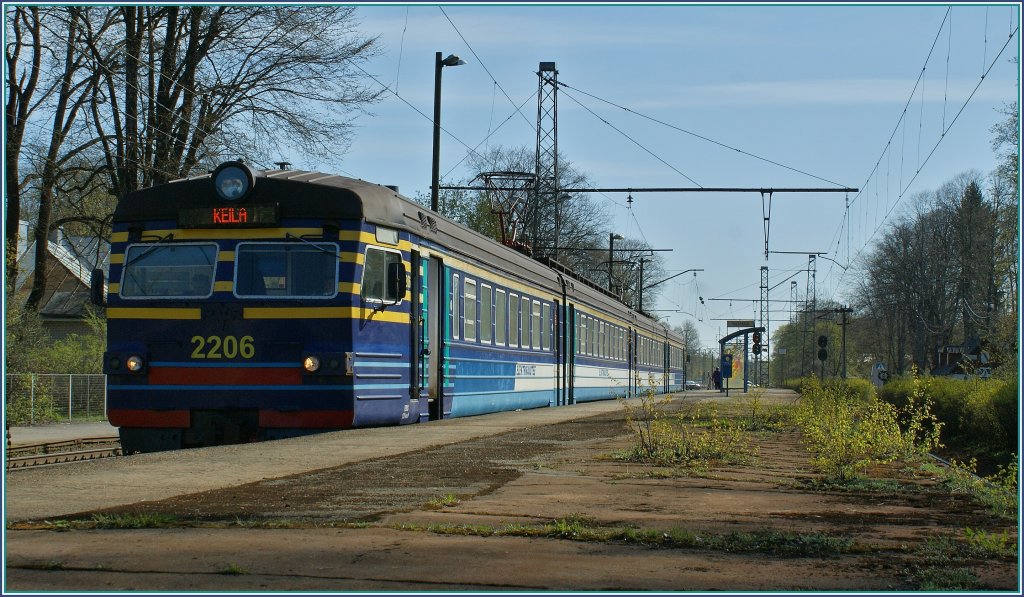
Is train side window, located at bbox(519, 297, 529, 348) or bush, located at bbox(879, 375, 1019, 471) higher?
train side window, located at bbox(519, 297, 529, 348)

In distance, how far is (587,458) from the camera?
11141 mm

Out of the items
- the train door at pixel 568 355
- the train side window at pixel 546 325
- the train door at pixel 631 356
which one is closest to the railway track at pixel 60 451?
the train side window at pixel 546 325

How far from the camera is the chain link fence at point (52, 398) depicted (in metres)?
25.5

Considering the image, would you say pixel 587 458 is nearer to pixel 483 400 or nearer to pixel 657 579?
pixel 657 579

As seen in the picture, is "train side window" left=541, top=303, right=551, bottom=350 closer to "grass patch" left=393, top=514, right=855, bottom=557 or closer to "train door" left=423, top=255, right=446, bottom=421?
"train door" left=423, top=255, right=446, bottom=421

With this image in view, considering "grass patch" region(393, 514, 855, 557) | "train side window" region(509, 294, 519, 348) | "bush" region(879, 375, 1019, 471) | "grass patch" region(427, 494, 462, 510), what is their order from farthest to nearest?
"train side window" region(509, 294, 519, 348) → "bush" region(879, 375, 1019, 471) → "grass patch" region(427, 494, 462, 510) → "grass patch" region(393, 514, 855, 557)

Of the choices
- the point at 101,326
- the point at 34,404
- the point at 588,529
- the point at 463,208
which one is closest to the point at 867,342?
the point at 463,208

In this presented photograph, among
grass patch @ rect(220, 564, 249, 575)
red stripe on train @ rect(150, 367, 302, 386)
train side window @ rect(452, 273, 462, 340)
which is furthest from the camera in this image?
train side window @ rect(452, 273, 462, 340)

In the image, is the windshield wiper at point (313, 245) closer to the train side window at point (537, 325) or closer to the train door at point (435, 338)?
the train door at point (435, 338)

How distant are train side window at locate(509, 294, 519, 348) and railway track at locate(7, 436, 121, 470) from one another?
6.77 metres

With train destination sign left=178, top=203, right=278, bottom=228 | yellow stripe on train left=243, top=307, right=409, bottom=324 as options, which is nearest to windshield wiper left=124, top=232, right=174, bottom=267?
train destination sign left=178, top=203, right=278, bottom=228

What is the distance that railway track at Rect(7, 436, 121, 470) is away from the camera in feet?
50.6

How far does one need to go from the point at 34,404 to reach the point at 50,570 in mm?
22636

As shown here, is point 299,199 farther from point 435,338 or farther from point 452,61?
point 452,61
